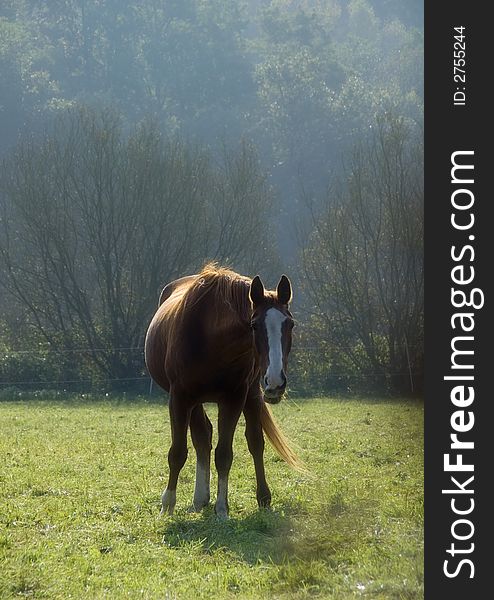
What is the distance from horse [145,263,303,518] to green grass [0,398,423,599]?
13.5 inches

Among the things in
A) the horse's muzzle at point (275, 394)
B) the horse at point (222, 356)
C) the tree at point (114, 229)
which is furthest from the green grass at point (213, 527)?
the tree at point (114, 229)

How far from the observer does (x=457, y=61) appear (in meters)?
3.16

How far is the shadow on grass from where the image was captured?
5523mm

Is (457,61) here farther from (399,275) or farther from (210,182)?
(210,182)

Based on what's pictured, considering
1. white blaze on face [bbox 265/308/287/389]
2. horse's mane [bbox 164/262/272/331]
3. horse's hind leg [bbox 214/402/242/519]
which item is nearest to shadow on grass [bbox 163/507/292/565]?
horse's hind leg [bbox 214/402/242/519]

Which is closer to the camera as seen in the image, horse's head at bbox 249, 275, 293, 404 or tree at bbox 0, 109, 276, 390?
horse's head at bbox 249, 275, 293, 404

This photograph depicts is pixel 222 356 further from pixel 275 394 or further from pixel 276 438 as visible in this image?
pixel 276 438

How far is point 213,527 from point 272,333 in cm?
141

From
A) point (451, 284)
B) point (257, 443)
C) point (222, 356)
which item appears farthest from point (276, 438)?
point (451, 284)

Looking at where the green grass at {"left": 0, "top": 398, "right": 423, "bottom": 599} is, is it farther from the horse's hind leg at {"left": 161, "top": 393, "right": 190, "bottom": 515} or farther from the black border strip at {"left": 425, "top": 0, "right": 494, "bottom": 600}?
the black border strip at {"left": 425, "top": 0, "right": 494, "bottom": 600}

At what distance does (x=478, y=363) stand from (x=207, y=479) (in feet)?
14.9

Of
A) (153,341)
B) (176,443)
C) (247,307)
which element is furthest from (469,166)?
(153,341)

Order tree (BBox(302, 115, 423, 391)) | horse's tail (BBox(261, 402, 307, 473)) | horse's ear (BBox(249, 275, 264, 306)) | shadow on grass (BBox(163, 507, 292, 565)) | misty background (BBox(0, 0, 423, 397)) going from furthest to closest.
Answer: misty background (BBox(0, 0, 423, 397)) < tree (BBox(302, 115, 423, 391)) < horse's tail (BBox(261, 402, 307, 473)) < horse's ear (BBox(249, 275, 264, 306)) < shadow on grass (BBox(163, 507, 292, 565))

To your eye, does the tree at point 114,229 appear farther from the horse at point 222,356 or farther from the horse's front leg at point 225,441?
the horse's front leg at point 225,441
